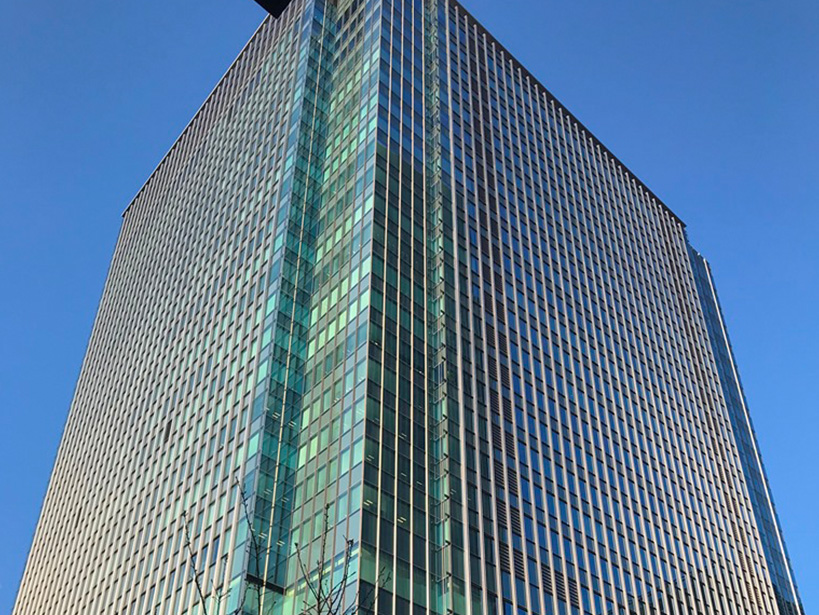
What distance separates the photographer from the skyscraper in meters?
50.7

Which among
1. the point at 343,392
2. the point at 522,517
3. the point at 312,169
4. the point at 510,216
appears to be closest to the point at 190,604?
the point at 343,392

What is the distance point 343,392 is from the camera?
5347cm

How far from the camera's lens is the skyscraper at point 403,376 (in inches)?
1997

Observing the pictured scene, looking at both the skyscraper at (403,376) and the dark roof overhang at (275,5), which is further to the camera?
the dark roof overhang at (275,5)

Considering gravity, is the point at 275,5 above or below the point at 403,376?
above

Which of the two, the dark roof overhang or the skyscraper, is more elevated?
the dark roof overhang

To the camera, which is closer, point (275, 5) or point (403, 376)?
point (403, 376)

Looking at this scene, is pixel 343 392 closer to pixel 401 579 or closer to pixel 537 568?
pixel 401 579

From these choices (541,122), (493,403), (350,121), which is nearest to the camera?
(493,403)

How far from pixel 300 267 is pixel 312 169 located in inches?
457

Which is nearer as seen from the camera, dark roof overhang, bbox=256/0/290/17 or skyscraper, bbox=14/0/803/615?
skyscraper, bbox=14/0/803/615

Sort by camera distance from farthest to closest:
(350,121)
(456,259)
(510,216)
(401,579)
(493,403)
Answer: (510,216)
(350,121)
(456,259)
(493,403)
(401,579)

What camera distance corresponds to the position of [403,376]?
5472cm

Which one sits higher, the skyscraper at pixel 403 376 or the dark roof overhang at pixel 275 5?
the dark roof overhang at pixel 275 5
